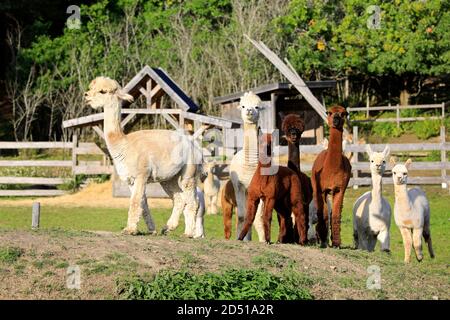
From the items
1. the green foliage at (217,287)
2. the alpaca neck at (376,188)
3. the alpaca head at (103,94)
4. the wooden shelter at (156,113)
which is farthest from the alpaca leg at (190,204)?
the wooden shelter at (156,113)

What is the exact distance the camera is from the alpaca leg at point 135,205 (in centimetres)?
1309

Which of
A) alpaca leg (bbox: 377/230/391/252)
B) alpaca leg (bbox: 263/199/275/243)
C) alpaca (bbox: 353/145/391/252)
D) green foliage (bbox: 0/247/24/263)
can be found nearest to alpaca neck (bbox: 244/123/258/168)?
alpaca leg (bbox: 263/199/275/243)

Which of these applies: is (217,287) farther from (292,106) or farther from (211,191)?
(292,106)

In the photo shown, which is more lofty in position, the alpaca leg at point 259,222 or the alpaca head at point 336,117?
the alpaca head at point 336,117

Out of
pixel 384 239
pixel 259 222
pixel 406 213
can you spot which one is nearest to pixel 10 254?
pixel 259 222

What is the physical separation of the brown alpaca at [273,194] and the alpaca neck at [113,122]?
1.95 meters

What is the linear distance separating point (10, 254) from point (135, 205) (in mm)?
2541

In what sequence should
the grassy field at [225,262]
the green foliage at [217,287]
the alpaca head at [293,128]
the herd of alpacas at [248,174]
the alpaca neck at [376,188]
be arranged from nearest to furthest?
the green foliage at [217,287], the grassy field at [225,262], the herd of alpacas at [248,174], the alpaca head at [293,128], the alpaca neck at [376,188]

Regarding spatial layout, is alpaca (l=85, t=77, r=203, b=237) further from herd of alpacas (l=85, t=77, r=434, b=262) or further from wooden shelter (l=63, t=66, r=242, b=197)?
wooden shelter (l=63, t=66, r=242, b=197)

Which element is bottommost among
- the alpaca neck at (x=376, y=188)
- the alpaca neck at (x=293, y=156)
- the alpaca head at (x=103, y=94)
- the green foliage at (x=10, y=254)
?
the green foliage at (x=10, y=254)

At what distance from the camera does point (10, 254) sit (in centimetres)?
1096

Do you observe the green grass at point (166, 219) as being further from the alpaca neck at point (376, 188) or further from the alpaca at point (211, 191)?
the alpaca neck at point (376, 188)

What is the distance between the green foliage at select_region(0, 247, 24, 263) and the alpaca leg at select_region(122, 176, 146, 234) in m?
2.15

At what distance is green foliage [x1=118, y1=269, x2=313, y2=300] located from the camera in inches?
396
